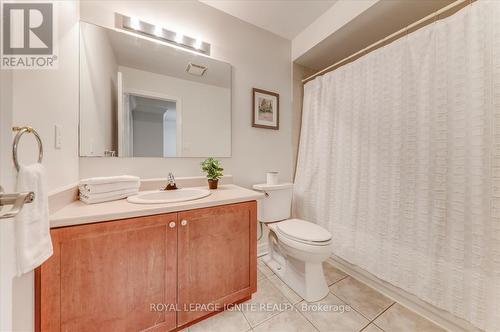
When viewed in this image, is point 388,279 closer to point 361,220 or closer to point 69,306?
point 361,220

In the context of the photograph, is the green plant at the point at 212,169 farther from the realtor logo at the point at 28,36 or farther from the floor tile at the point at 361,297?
the floor tile at the point at 361,297

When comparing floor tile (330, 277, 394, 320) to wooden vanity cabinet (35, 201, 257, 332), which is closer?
wooden vanity cabinet (35, 201, 257, 332)

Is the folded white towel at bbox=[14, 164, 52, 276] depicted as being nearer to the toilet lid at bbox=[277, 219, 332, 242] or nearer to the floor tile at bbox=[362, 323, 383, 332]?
the toilet lid at bbox=[277, 219, 332, 242]

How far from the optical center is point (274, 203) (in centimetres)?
180

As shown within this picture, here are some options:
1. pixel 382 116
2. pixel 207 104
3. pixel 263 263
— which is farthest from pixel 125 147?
pixel 382 116

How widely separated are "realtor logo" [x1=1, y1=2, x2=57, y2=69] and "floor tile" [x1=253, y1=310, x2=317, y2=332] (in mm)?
1608

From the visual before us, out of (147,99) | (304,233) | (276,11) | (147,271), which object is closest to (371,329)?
(304,233)

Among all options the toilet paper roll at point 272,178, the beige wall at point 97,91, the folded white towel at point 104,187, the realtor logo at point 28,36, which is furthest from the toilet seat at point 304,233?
the realtor logo at point 28,36

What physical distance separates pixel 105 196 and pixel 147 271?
0.49 m

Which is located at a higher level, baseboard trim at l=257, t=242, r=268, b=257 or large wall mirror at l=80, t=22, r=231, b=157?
large wall mirror at l=80, t=22, r=231, b=157

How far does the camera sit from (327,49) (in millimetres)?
1919

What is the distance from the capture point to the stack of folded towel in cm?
100

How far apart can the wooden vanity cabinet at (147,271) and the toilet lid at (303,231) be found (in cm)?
31

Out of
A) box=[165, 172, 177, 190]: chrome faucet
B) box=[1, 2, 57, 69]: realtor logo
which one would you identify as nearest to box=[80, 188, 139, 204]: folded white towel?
box=[165, 172, 177, 190]: chrome faucet
